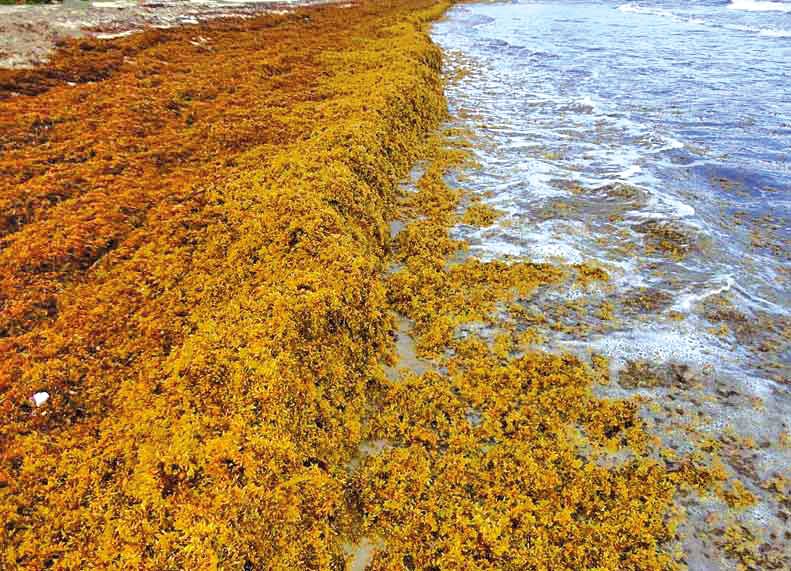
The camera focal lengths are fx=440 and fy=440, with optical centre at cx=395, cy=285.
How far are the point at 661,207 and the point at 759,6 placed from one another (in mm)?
40393

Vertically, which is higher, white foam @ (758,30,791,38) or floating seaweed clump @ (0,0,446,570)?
white foam @ (758,30,791,38)

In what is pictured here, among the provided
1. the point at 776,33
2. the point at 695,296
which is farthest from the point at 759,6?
the point at 695,296

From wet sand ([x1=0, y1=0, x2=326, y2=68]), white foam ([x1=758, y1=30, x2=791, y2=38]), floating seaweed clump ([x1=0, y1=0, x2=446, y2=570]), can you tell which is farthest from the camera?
white foam ([x1=758, y1=30, x2=791, y2=38])

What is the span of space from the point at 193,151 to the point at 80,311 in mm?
3792

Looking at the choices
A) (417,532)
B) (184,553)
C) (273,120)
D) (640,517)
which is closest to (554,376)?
(640,517)

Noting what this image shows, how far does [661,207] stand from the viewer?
8203mm

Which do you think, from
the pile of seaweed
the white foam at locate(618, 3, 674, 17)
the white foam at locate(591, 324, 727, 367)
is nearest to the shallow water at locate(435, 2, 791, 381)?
the white foam at locate(591, 324, 727, 367)

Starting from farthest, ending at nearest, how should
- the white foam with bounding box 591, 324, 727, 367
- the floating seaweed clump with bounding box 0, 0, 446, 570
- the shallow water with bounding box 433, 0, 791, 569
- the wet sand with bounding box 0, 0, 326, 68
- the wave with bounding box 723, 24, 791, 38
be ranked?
1. the wave with bounding box 723, 24, 791, 38
2. the wet sand with bounding box 0, 0, 326, 68
3. the white foam with bounding box 591, 324, 727, 367
4. the shallow water with bounding box 433, 0, 791, 569
5. the floating seaweed clump with bounding box 0, 0, 446, 570

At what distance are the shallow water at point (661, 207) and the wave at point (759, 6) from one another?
63.4ft

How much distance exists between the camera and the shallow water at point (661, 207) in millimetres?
5020

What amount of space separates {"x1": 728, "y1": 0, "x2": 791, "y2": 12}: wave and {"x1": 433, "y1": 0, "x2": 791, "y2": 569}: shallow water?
761 inches

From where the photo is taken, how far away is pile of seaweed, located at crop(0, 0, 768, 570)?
299 cm

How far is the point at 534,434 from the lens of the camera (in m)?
4.20

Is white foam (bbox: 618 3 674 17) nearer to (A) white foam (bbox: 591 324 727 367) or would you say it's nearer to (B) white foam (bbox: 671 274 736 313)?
(B) white foam (bbox: 671 274 736 313)
